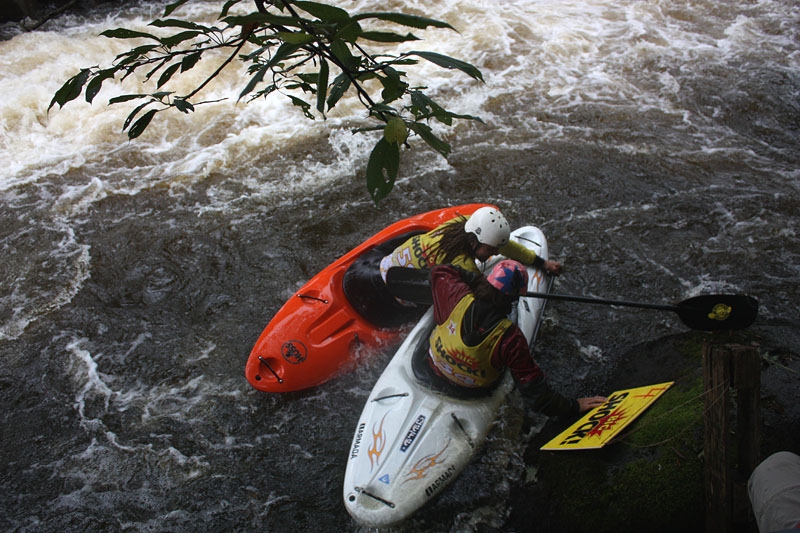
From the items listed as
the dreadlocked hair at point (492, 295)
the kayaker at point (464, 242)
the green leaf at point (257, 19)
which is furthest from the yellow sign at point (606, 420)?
the green leaf at point (257, 19)

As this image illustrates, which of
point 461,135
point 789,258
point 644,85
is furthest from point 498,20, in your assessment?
point 789,258

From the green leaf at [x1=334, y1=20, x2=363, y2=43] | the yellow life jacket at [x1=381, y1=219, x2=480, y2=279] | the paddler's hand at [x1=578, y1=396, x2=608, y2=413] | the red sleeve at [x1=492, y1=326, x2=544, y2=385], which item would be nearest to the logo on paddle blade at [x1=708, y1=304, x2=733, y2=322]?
the paddler's hand at [x1=578, y1=396, x2=608, y2=413]

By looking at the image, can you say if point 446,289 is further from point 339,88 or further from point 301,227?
point 301,227

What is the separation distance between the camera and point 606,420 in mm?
3148


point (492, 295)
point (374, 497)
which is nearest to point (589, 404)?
point (492, 295)

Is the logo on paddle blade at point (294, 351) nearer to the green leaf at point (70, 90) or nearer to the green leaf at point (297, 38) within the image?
the green leaf at point (70, 90)

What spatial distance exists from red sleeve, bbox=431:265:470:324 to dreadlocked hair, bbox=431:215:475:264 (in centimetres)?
33

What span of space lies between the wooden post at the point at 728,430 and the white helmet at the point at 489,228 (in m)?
1.35

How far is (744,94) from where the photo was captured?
23.3ft

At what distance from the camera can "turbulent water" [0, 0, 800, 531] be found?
379cm

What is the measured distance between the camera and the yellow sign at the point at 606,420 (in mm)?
2977

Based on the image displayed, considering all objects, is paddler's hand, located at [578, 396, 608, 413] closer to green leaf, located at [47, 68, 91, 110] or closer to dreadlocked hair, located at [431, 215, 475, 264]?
dreadlocked hair, located at [431, 215, 475, 264]

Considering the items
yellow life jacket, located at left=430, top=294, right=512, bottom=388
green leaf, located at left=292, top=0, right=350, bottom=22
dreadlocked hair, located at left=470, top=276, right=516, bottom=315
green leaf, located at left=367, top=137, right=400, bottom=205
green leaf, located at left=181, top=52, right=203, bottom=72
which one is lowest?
yellow life jacket, located at left=430, top=294, right=512, bottom=388

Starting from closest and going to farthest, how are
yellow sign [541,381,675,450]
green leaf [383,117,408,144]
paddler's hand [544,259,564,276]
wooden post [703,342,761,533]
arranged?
green leaf [383,117,408,144] → wooden post [703,342,761,533] → yellow sign [541,381,675,450] → paddler's hand [544,259,564,276]
